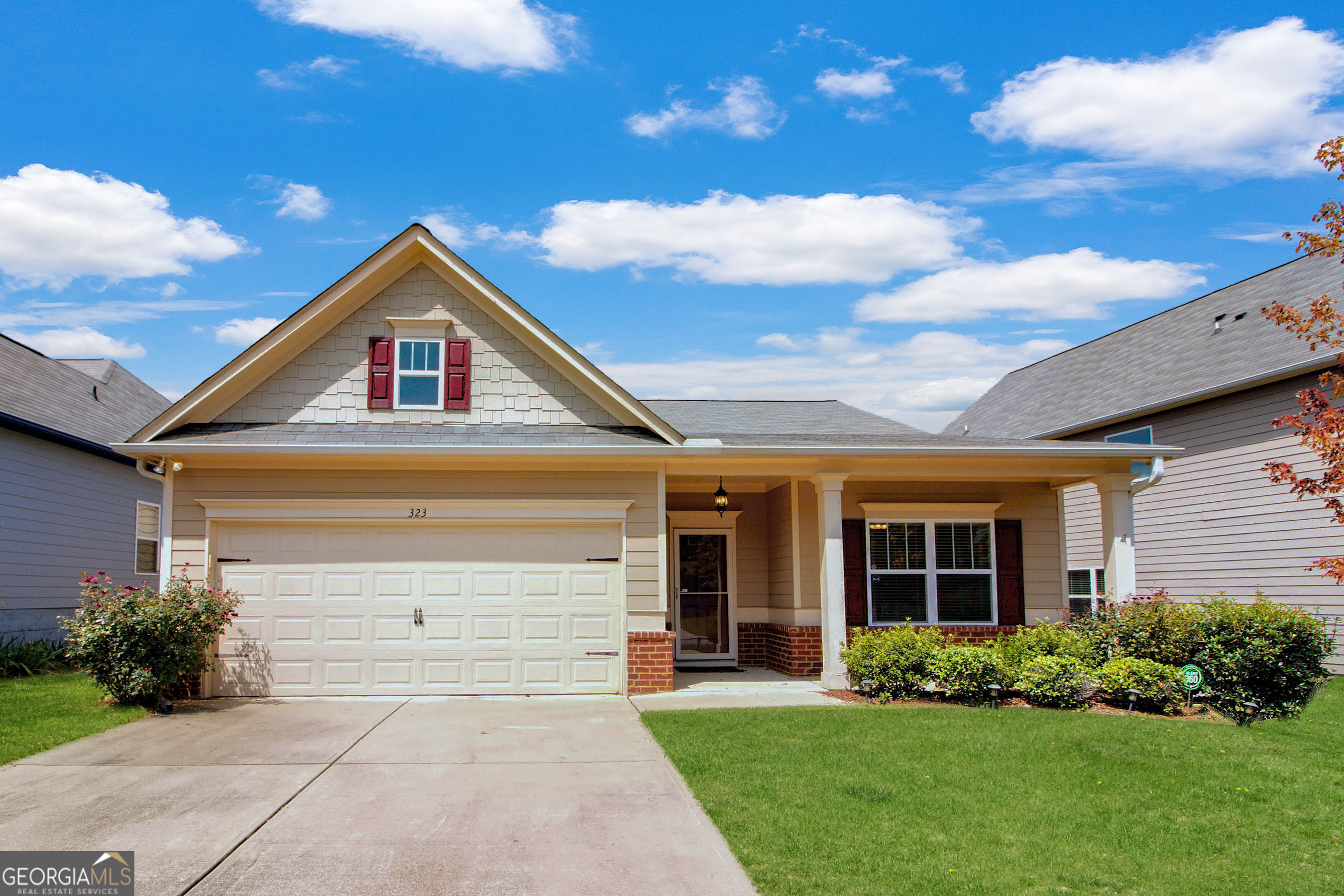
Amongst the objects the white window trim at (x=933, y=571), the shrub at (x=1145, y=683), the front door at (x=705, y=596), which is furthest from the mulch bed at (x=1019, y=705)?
the front door at (x=705, y=596)

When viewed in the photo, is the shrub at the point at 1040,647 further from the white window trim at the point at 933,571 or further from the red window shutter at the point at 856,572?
the red window shutter at the point at 856,572

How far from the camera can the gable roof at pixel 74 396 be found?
1559cm

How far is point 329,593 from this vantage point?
11242 mm

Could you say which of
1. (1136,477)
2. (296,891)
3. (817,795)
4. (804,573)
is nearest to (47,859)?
(296,891)

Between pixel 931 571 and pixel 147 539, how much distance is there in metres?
15.6

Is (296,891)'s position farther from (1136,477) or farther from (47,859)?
(1136,477)

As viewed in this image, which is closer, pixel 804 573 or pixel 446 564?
pixel 446 564

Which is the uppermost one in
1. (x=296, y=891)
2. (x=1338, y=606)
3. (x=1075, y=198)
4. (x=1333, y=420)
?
(x=1075, y=198)

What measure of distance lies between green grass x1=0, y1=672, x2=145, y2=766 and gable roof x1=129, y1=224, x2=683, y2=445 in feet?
10.9

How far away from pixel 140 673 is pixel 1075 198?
14.8 metres

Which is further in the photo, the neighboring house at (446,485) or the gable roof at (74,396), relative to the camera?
the gable roof at (74,396)

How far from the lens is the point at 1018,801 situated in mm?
6520

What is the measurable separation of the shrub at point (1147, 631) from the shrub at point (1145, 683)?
341 mm

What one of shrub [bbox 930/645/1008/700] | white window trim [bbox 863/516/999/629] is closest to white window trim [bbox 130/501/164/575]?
white window trim [bbox 863/516/999/629]
